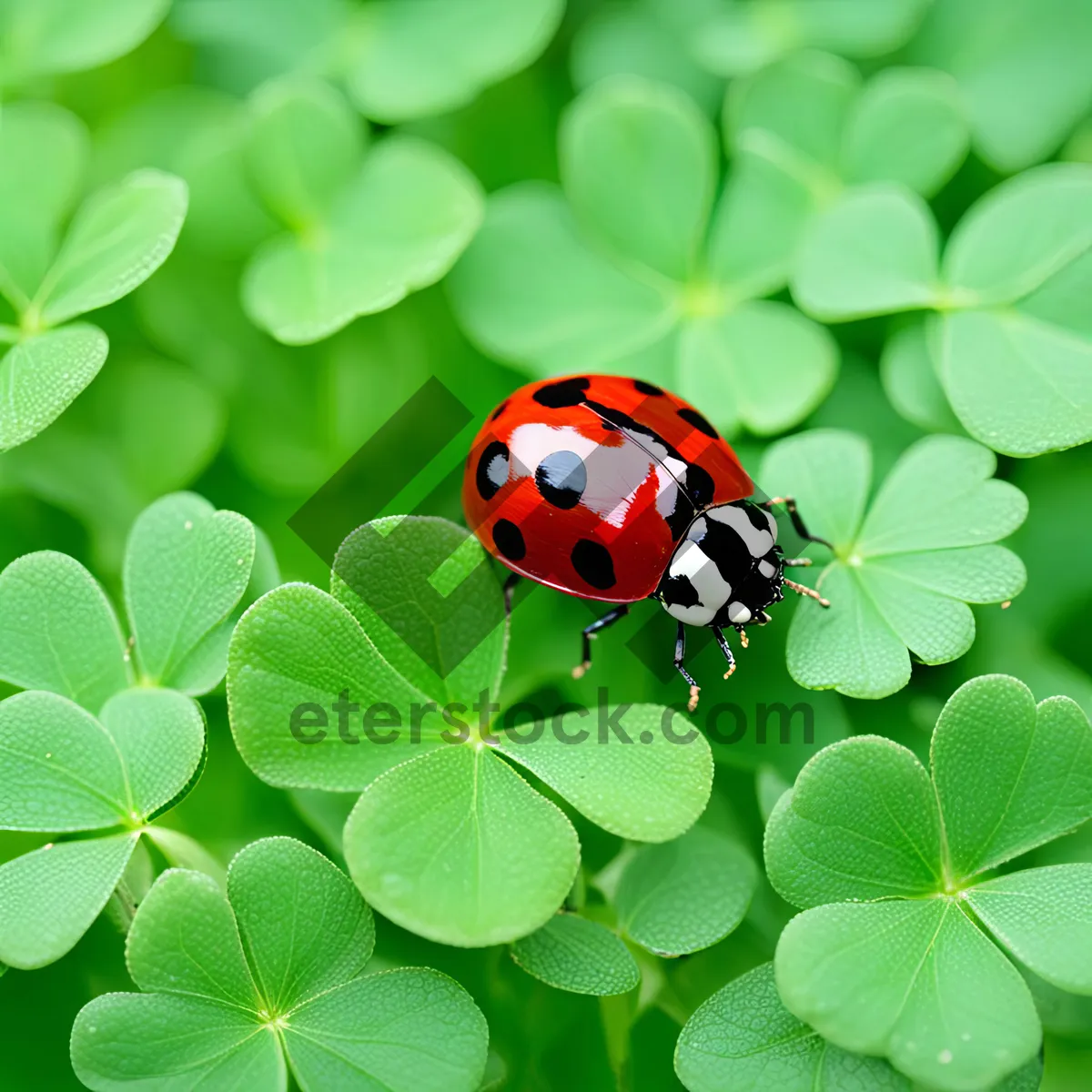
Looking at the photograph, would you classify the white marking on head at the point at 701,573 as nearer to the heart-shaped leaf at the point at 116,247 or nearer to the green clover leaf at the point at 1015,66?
the heart-shaped leaf at the point at 116,247

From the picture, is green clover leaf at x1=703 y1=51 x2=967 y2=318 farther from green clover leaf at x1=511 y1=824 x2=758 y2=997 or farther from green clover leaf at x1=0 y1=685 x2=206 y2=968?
green clover leaf at x1=0 y1=685 x2=206 y2=968

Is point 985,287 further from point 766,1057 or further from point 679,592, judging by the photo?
point 766,1057

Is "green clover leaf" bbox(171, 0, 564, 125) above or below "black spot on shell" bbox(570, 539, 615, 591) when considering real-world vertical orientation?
above

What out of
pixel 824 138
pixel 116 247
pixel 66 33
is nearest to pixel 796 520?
pixel 824 138

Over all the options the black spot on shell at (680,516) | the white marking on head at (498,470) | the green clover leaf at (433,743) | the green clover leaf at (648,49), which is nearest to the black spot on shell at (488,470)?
the white marking on head at (498,470)

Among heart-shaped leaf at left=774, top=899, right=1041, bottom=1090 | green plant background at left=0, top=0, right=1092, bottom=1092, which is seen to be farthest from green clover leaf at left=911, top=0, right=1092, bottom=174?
heart-shaped leaf at left=774, top=899, right=1041, bottom=1090

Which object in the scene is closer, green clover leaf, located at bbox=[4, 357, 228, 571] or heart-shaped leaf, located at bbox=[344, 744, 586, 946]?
heart-shaped leaf, located at bbox=[344, 744, 586, 946]
